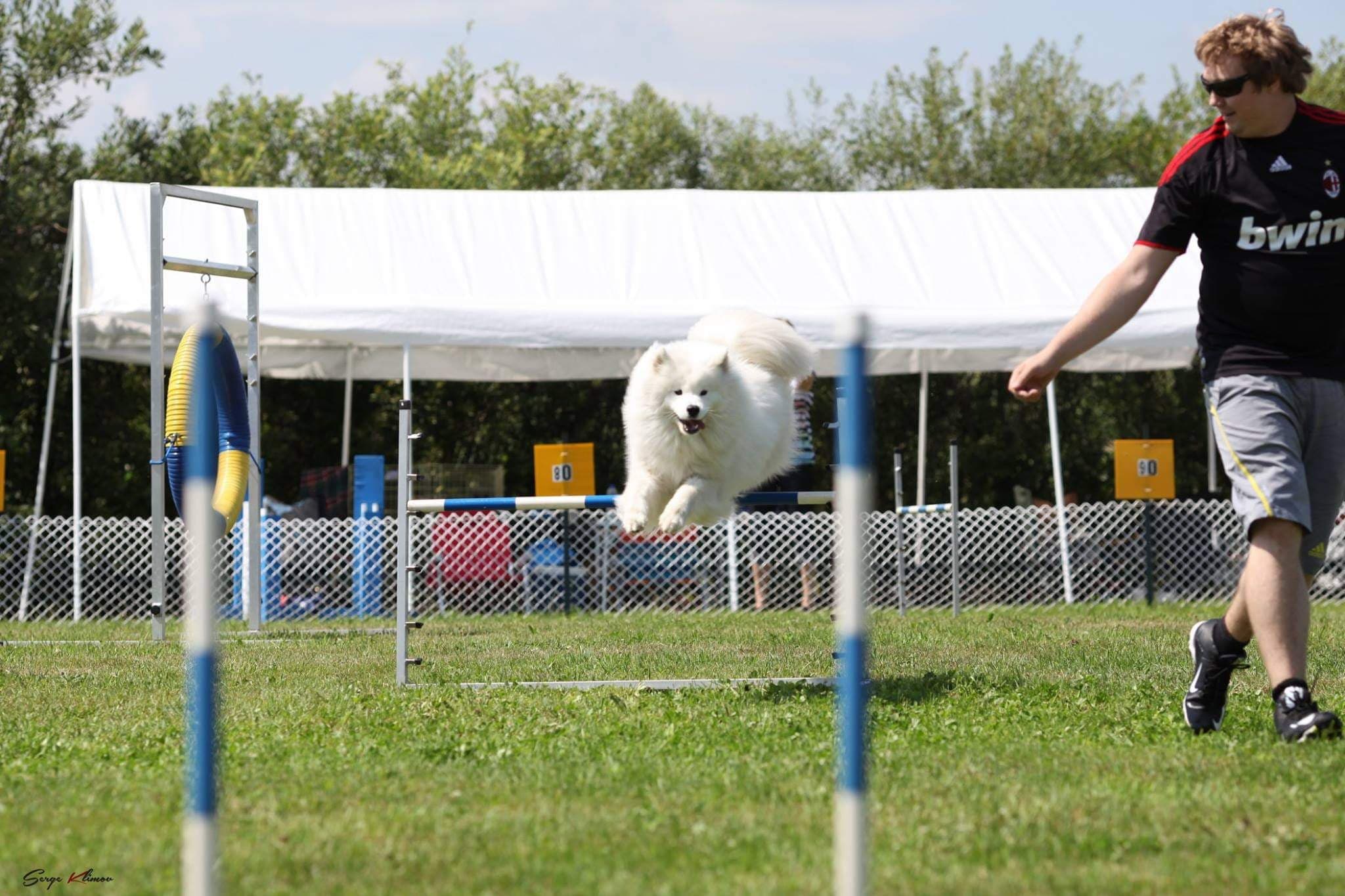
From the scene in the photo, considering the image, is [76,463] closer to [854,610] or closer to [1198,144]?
[1198,144]

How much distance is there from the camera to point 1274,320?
374cm

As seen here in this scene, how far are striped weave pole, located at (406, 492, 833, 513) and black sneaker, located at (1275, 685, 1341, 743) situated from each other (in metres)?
2.05

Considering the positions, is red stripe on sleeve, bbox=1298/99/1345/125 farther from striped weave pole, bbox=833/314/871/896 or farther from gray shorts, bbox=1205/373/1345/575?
striped weave pole, bbox=833/314/871/896

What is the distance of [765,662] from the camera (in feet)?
21.4

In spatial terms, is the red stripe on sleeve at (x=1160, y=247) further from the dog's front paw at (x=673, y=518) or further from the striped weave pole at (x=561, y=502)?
the dog's front paw at (x=673, y=518)

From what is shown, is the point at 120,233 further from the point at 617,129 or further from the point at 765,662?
the point at 617,129

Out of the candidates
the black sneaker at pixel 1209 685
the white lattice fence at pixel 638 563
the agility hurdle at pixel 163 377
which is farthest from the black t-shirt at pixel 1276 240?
the white lattice fence at pixel 638 563

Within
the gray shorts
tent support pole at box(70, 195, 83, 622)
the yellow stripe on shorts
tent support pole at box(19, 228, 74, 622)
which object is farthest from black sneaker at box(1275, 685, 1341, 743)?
tent support pole at box(19, 228, 74, 622)

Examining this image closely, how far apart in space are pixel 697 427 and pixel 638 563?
5422mm

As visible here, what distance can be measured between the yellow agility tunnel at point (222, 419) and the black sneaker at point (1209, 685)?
432 cm

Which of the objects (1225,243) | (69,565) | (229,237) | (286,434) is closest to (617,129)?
(286,434)

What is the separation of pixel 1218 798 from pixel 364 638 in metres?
5.58

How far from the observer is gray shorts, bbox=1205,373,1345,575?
368cm

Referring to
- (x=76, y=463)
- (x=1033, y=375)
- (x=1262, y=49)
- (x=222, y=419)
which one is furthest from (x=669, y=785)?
(x=76, y=463)
